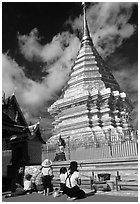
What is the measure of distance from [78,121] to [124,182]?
1356 cm

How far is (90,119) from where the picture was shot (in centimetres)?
2119

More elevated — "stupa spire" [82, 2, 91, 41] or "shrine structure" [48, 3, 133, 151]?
"stupa spire" [82, 2, 91, 41]

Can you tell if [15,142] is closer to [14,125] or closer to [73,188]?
[14,125]

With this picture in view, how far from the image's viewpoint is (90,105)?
72.0 feet

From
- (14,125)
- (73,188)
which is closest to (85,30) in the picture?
(14,125)

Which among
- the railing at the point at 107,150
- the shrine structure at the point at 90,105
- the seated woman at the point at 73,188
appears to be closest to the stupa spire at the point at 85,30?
the shrine structure at the point at 90,105

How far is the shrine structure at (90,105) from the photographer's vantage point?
20.7m

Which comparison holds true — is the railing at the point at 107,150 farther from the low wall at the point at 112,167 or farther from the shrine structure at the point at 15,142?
the low wall at the point at 112,167

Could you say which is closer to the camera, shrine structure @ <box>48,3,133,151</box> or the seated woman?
the seated woman

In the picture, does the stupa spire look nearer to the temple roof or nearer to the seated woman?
the temple roof

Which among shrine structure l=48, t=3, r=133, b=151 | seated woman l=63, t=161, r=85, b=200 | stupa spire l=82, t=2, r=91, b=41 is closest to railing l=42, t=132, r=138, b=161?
shrine structure l=48, t=3, r=133, b=151

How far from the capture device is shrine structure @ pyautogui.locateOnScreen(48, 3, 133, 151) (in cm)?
2070

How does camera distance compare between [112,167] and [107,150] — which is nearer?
[112,167]

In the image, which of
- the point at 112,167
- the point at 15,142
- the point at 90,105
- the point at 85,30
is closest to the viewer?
the point at 112,167
